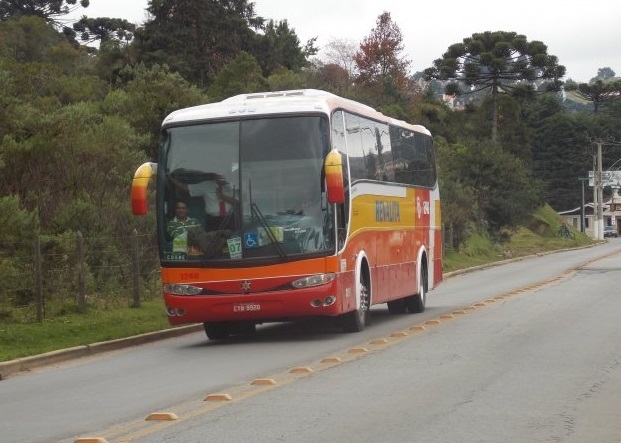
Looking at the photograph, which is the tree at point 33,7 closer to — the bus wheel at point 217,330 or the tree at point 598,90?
the tree at point 598,90

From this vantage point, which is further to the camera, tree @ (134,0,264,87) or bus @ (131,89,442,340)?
tree @ (134,0,264,87)

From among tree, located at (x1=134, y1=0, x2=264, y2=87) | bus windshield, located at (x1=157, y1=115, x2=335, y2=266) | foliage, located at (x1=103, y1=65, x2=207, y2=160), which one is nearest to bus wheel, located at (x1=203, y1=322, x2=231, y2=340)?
bus windshield, located at (x1=157, y1=115, x2=335, y2=266)

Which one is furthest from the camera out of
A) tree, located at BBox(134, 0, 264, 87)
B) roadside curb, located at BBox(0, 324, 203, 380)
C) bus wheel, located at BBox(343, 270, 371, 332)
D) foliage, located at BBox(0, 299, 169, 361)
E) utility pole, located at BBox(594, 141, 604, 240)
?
utility pole, located at BBox(594, 141, 604, 240)

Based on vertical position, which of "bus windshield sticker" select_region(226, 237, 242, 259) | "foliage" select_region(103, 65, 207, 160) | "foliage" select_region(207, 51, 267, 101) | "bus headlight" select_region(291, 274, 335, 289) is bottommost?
"bus headlight" select_region(291, 274, 335, 289)

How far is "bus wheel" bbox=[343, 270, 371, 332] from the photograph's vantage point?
1906 centimetres

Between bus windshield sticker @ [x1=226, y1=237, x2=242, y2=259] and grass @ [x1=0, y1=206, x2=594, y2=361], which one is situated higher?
bus windshield sticker @ [x1=226, y1=237, x2=242, y2=259]

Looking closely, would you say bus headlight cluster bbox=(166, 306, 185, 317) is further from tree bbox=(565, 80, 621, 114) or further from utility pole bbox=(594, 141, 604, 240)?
utility pole bbox=(594, 141, 604, 240)

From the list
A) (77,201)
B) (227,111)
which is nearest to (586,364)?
(227,111)

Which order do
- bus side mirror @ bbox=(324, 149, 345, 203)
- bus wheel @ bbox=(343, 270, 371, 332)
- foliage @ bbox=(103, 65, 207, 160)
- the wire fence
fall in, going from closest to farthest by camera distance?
bus side mirror @ bbox=(324, 149, 345, 203)
bus wheel @ bbox=(343, 270, 371, 332)
the wire fence
foliage @ bbox=(103, 65, 207, 160)

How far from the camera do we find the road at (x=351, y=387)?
370 inches

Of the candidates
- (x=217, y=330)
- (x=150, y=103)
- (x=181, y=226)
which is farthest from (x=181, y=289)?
(x=150, y=103)

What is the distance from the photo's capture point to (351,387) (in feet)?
38.8

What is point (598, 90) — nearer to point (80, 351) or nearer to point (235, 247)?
point (235, 247)

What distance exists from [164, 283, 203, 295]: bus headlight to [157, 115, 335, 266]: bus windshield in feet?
1.25
